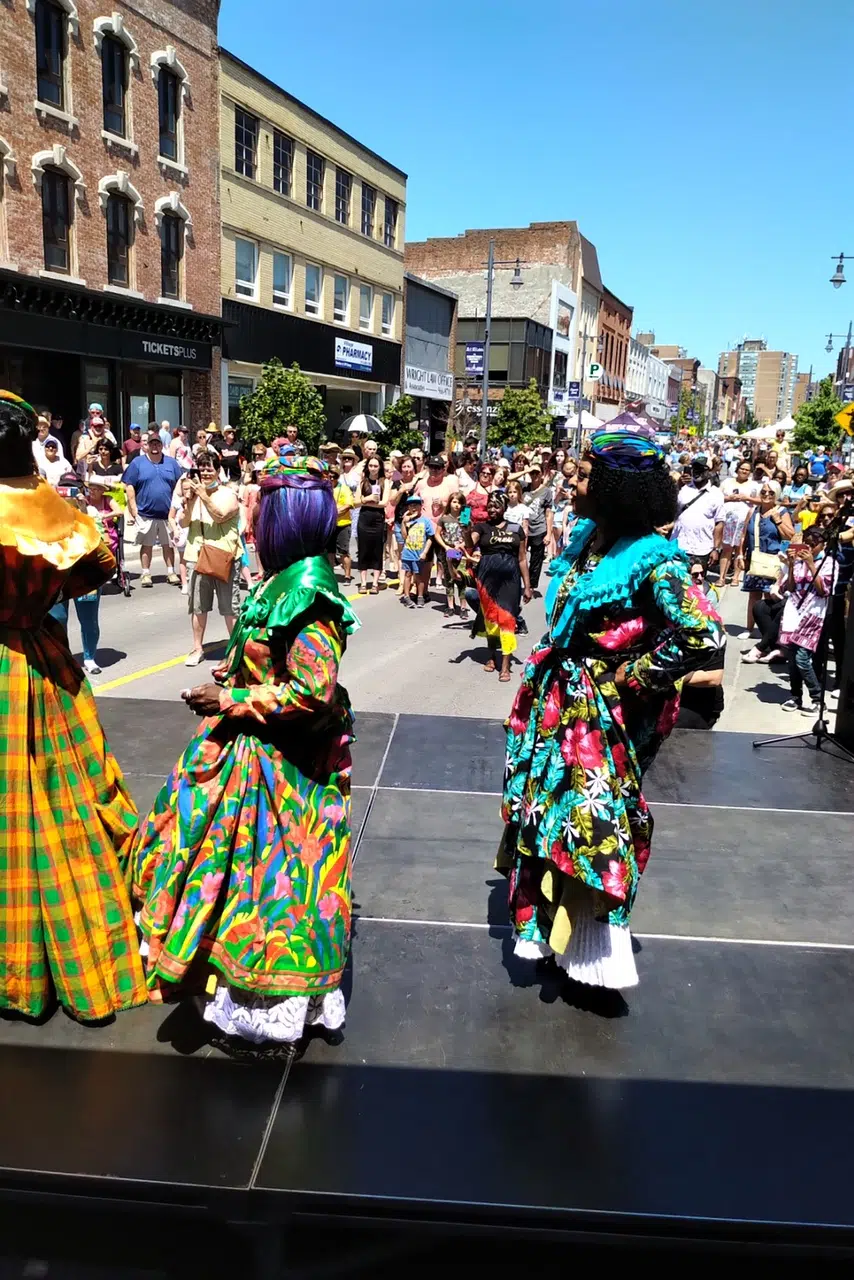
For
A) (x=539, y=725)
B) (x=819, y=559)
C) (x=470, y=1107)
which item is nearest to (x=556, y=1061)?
(x=470, y=1107)

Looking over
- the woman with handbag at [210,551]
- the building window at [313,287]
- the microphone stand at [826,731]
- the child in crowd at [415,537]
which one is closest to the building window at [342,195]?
the building window at [313,287]

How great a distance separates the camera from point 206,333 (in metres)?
24.0

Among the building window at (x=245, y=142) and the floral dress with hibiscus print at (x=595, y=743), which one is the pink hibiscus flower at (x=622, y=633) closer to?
the floral dress with hibiscus print at (x=595, y=743)

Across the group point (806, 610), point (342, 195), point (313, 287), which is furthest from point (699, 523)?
point (342, 195)

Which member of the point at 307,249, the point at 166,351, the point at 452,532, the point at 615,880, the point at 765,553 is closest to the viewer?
the point at 615,880

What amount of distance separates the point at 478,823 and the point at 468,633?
5944 mm

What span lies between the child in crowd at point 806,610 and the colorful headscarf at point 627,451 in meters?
4.59

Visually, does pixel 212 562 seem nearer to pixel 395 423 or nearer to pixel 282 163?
pixel 395 423

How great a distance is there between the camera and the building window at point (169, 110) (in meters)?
21.9

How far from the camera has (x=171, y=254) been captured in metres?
22.9

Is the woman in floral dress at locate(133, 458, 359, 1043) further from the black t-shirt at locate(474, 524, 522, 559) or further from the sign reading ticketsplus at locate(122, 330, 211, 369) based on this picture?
the sign reading ticketsplus at locate(122, 330, 211, 369)

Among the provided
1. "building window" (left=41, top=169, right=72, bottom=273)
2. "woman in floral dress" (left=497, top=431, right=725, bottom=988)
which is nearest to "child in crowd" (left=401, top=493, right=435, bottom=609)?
"woman in floral dress" (left=497, top=431, right=725, bottom=988)

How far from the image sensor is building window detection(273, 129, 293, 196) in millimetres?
26766

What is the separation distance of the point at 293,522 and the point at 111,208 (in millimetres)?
21031
